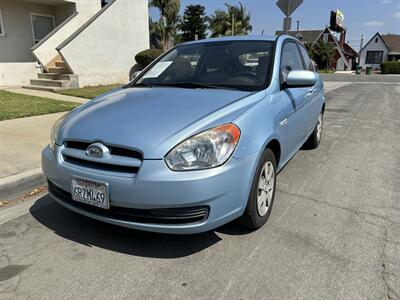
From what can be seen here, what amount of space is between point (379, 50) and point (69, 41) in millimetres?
64570

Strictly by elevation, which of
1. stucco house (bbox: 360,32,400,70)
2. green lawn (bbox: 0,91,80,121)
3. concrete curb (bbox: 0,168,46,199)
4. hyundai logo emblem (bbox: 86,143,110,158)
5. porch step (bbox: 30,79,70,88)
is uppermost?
stucco house (bbox: 360,32,400,70)

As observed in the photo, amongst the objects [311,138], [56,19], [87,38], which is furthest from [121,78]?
[311,138]

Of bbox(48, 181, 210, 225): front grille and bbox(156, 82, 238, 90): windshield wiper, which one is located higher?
bbox(156, 82, 238, 90): windshield wiper

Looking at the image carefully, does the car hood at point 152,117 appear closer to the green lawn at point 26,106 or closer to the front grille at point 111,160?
the front grille at point 111,160

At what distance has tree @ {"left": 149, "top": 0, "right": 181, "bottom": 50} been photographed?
4212cm

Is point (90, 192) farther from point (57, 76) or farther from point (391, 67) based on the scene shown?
point (391, 67)

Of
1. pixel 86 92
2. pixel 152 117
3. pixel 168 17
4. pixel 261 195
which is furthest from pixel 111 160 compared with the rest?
pixel 168 17

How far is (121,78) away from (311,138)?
9.96 metres

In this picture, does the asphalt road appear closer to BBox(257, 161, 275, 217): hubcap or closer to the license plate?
BBox(257, 161, 275, 217): hubcap

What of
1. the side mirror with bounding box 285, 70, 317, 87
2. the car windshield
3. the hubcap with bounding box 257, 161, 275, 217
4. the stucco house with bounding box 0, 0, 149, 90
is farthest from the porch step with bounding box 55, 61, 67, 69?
the hubcap with bounding box 257, 161, 275, 217

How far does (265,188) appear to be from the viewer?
3262mm

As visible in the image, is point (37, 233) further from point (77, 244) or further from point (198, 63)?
point (198, 63)

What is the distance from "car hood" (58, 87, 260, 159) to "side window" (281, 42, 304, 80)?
93 cm

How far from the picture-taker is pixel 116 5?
44.2 ft
